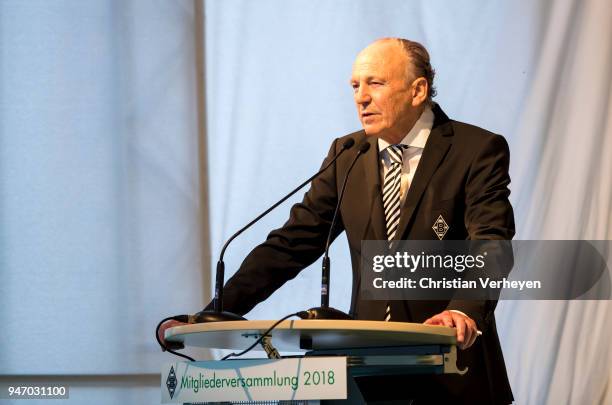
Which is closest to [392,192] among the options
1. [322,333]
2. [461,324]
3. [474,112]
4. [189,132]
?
[461,324]

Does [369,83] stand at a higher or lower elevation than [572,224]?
higher

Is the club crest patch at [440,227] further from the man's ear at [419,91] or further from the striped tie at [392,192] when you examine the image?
the man's ear at [419,91]

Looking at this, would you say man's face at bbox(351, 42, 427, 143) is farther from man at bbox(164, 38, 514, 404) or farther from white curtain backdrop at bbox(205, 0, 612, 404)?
white curtain backdrop at bbox(205, 0, 612, 404)

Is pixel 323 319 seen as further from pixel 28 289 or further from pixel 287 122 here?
pixel 28 289

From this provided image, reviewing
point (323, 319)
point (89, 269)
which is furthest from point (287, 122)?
point (323, 319)

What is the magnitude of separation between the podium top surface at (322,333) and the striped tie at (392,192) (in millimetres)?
543

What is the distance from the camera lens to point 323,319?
5.41 ft

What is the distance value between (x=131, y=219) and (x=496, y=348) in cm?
186

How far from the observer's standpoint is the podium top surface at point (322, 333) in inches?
61.8

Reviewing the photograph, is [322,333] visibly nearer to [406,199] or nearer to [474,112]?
[406,199]

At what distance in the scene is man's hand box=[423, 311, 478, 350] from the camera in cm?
174

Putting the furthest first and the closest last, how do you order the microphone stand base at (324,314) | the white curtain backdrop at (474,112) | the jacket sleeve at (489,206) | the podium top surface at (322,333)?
the white curtain backdrop at (474,112) < the jacket sleeve at (489,206) < the microphone stand base at (324,314) < the podium top surface at (322,333)

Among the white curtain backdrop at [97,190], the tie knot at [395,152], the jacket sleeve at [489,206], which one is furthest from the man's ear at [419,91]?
the white curtain backdrop at [97,190]

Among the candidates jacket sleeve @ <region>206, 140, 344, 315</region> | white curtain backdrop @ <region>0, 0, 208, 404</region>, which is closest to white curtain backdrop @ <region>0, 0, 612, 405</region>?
white curtain backdrop @ <region>0, 0, 208, 404</region>
